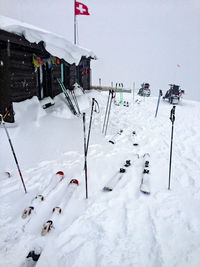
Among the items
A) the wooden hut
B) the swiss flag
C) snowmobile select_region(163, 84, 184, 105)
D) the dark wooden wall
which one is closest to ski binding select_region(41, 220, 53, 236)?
the wooden hut

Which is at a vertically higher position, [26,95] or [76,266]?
[26,95]

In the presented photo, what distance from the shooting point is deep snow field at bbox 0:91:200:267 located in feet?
7.68

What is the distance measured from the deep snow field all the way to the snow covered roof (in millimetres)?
2211

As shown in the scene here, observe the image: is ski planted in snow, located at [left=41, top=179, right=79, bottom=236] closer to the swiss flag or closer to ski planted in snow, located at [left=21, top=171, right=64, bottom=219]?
ski planted in snow, located at [left=21, top=171, right=64, bottom=219]

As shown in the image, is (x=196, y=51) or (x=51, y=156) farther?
(x=196, y=51)

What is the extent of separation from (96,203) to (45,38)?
16.8 feet

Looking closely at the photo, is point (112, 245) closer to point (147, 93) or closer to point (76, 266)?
point (76, 266)

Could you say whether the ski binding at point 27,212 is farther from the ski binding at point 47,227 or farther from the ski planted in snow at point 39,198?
the ski binding at point 47,227

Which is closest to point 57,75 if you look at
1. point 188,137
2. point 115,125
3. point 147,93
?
point 115,125

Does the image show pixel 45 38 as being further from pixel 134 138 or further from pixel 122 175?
pixel 122 175

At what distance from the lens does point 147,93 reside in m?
19.1

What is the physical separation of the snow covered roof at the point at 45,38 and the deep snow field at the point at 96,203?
2211mm

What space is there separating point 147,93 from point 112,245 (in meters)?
18.3

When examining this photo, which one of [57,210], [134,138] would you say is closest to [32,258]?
[57,210]
